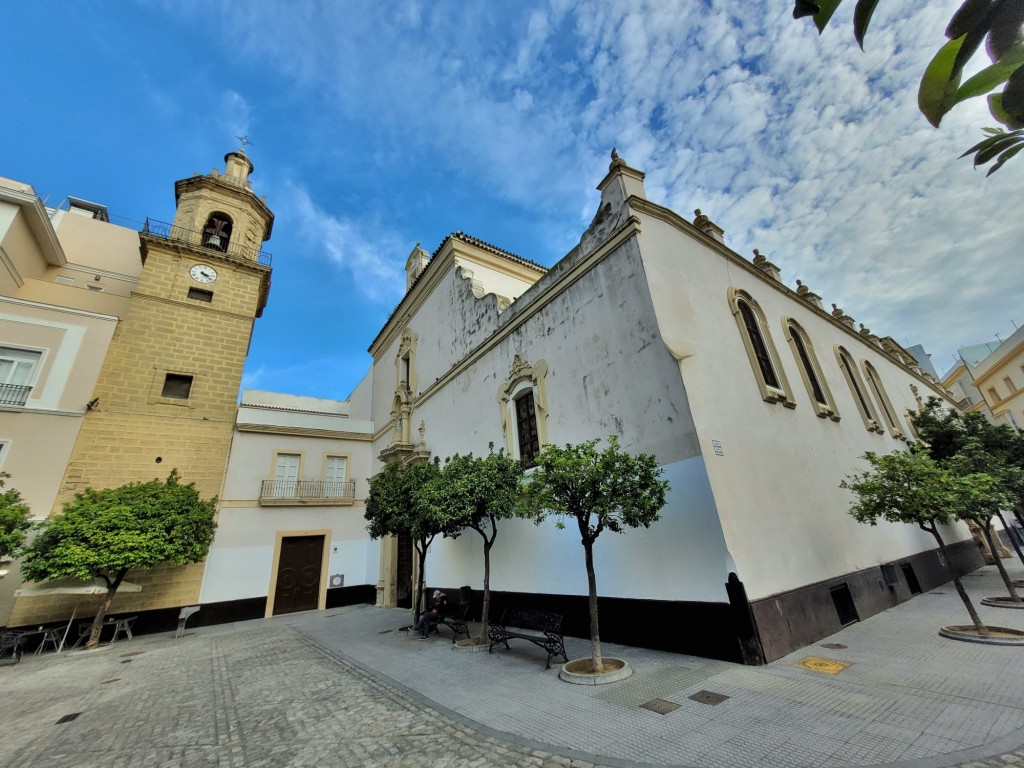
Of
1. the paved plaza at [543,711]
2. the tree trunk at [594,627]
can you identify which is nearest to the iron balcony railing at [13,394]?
the paved plaza at [543,711]

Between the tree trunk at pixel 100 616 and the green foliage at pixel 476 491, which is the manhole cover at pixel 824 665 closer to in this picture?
the green foliage at pixel 476 491

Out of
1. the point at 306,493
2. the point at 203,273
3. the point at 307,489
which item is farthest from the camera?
the point at 203,273

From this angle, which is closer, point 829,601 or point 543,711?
point 543,711

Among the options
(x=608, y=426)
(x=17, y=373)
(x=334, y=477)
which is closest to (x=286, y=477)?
(x=334, y=477)

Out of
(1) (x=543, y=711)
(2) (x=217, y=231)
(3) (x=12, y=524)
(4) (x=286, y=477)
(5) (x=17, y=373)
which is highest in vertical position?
(2) (x=217, y=231)

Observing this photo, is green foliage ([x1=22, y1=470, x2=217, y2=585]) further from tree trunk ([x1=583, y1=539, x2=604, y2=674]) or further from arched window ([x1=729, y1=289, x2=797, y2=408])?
arched window ([x1=729, y1=289, x2=797, y2=408])

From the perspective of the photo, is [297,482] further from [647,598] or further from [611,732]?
[611,732]

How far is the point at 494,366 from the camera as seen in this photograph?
11414mm

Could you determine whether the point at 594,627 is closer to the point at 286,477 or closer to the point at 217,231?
the point at 286,477

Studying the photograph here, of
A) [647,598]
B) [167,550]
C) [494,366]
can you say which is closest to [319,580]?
[167,550]

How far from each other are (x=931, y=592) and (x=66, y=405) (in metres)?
22.9

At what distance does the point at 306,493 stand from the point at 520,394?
33.6ft

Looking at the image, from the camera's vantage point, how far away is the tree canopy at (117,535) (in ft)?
32.4

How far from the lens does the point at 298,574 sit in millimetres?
15031
